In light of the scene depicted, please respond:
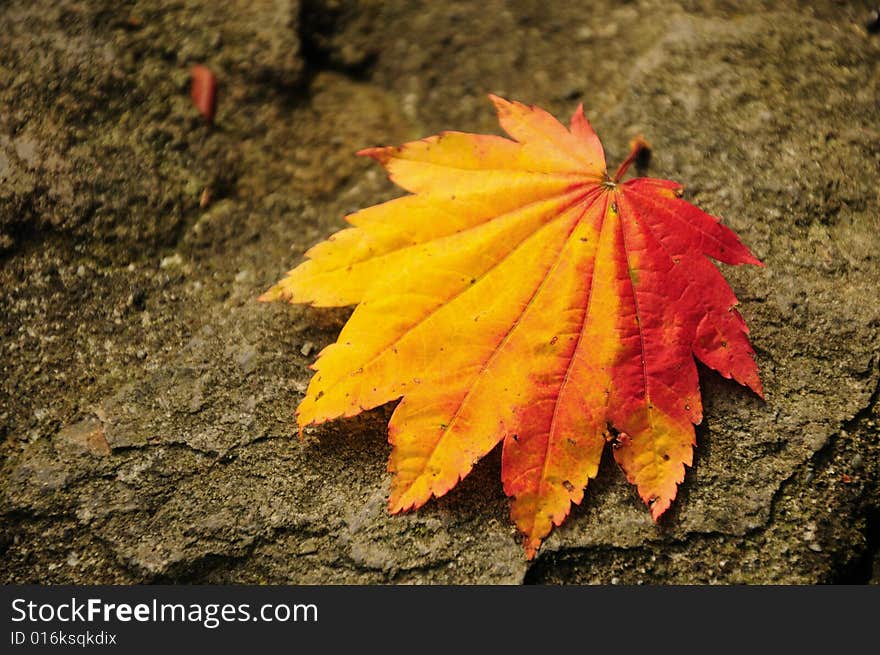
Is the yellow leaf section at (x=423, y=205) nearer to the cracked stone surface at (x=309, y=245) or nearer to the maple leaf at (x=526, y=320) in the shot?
the maple leaf at (x=526, y=320)

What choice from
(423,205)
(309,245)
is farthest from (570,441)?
(309,245)

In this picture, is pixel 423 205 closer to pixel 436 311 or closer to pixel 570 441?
pixel 436 311

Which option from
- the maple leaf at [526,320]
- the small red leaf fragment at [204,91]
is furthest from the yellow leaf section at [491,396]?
the small red leaf fragment at [204,91]

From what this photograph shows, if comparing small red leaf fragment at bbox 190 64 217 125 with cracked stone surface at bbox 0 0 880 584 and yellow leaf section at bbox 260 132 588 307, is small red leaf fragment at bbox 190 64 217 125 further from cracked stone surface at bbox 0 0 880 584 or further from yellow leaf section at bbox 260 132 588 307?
yellow leaf section at bbox 260 132 588 307

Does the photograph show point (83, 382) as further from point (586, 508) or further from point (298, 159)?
point (586, 508)

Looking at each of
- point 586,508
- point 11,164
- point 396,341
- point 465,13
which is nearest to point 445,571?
point 586,508

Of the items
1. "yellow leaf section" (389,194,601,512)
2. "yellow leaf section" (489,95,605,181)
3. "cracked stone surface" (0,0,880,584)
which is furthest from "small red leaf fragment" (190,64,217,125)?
"yellow leaf section" (389,194,601,512)
